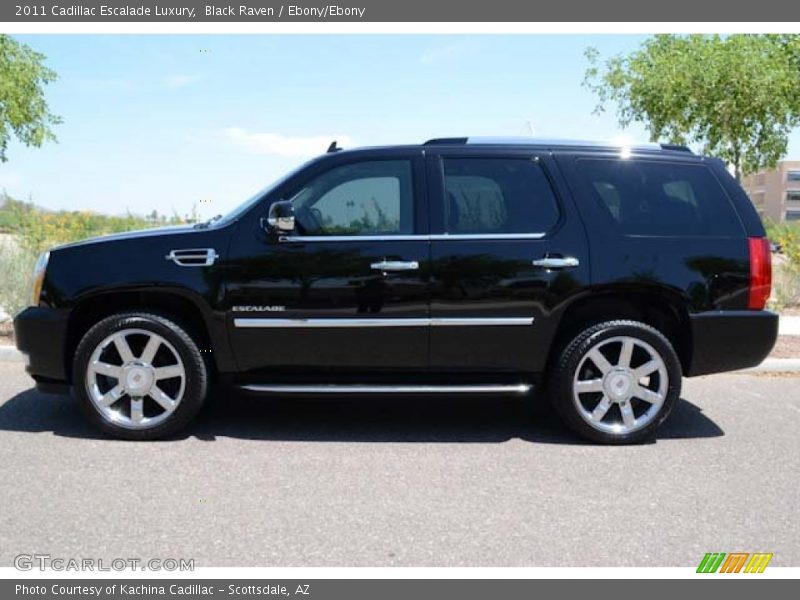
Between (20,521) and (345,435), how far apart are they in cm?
204

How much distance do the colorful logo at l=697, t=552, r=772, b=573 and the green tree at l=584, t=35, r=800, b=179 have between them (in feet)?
71.4

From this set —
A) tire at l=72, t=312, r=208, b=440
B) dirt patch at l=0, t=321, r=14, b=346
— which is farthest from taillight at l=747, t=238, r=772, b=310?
dirt patch at l=0, t=321, r=14, b=346

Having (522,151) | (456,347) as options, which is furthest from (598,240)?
(456,347)

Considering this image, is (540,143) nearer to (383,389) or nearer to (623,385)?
(623,385)

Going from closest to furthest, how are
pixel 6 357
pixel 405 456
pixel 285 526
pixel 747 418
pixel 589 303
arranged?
pixel 285 526, pixel 405 456, pixel 589 303, pixel 747 418, pixel 6 357

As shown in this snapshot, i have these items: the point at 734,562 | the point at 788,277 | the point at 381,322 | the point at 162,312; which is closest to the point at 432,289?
the point at 381,322

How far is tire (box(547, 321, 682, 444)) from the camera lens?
4727mm

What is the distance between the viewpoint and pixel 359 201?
187 inches

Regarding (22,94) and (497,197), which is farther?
(22,94)

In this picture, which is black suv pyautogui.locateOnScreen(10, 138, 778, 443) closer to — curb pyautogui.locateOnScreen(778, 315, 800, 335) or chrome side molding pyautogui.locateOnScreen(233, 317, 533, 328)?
chrome side molding pyautogui.locateOnScreen(233, 317, 533, 328)

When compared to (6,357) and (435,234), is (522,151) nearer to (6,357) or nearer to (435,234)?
(435,234)

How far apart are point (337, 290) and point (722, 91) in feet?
70.9

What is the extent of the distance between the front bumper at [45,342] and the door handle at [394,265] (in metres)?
2.05

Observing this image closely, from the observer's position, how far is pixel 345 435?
4.90m
